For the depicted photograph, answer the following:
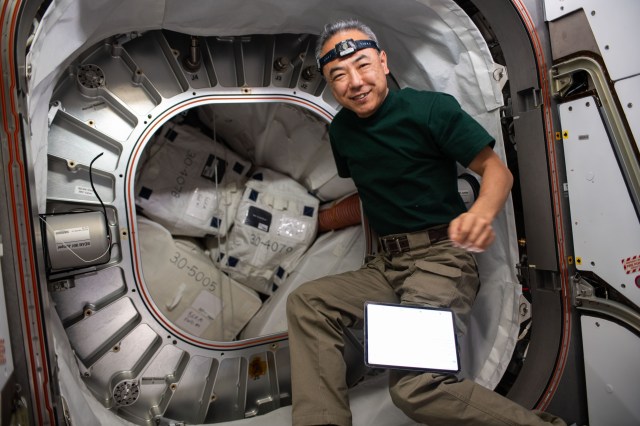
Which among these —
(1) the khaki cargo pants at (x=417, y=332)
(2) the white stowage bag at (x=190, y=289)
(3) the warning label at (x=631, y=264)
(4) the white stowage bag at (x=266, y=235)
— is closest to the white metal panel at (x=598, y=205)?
(3) the warning label at (x=631, y=264)

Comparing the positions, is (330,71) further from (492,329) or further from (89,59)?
(492,329)

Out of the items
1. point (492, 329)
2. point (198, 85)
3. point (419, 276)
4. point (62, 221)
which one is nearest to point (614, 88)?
point (419, 276)

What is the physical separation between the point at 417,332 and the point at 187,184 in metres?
1.88

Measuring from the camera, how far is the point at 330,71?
2039 mm

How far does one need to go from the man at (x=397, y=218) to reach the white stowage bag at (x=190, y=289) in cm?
98

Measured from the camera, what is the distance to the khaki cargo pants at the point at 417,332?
1705 mm

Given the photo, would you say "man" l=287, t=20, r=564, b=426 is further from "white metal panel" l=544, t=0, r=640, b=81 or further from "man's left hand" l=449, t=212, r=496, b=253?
"white metal panel" l=544, t=0, r=640, b=81

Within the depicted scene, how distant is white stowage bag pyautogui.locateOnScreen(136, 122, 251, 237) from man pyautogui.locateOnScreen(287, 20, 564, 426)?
1130 mm

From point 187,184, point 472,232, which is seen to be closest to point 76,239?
point 187,184

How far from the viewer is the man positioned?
69.9 inches

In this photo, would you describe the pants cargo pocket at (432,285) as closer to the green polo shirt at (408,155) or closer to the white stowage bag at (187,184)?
the green polo shirt at (408,155)

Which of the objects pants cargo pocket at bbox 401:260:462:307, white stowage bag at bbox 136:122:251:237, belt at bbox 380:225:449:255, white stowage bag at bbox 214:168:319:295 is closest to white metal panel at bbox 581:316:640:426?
pants cargo pocket at bbox 401:260:462:307

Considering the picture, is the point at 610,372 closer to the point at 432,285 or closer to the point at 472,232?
the point at 432,285

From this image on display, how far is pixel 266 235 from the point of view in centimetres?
307
